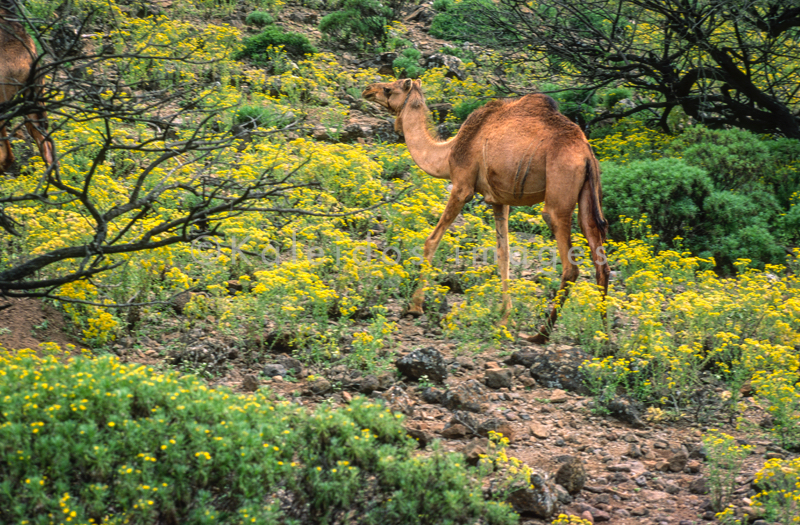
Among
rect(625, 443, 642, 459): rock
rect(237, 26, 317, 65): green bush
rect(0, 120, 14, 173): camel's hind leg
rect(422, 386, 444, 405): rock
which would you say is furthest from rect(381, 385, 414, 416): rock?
rect(237, 26, 317, 65): green bush

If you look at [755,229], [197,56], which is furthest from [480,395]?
[197,56]

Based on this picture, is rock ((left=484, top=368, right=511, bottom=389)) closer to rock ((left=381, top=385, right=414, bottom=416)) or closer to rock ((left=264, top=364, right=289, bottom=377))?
rock ((left=381, top=385, right=414, bottom=416))

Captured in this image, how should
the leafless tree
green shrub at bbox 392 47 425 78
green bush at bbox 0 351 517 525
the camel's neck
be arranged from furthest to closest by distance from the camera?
1. green shrub at bbox 392 47 425 78
2. the leafless tree
3. the camel's neck
4. green bush at bbox 0 351 517 525

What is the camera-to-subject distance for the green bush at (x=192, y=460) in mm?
3236

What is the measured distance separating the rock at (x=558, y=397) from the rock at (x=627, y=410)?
1.23 feet

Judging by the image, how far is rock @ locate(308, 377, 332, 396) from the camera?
215 inches

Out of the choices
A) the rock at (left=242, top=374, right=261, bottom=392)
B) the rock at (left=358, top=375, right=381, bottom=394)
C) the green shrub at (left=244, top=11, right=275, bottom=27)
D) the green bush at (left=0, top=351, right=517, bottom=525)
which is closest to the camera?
the green bush at (left=0, top=351, right=517, bottom=525)

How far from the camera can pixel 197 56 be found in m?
13.1

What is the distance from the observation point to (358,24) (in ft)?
54.9

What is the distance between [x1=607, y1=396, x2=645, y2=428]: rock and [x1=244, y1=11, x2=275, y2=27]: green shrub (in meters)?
13.6

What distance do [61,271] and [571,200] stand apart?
4715mm

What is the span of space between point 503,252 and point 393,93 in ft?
8.08

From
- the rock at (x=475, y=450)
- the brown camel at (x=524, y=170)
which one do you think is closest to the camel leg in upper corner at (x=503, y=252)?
the brown camel at (x=524, y=170)

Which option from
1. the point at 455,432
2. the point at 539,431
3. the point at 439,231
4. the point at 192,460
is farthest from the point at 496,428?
the point at 439,231
